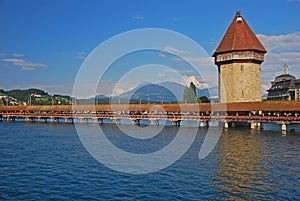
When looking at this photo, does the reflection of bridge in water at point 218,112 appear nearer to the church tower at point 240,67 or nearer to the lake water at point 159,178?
the church tower at point 240,67

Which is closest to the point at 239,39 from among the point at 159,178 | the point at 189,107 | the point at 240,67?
the point at 240,67

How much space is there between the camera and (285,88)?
65.1 m

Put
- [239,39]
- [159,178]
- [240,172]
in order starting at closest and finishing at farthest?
[159,178] < [240,172] < [239,39]

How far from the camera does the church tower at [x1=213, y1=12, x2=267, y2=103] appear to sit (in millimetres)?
41781

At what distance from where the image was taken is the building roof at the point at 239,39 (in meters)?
42.1

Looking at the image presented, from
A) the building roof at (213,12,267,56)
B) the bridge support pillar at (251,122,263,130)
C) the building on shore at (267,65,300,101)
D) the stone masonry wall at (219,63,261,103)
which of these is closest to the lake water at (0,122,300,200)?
the bridge support pillar at (251,122,263,130)

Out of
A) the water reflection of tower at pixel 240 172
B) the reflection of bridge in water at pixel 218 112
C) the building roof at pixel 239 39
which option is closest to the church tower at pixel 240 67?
the building roof at pixel 239 39

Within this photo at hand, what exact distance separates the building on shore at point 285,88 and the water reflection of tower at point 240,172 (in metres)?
45.0

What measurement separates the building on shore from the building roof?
22.8 metres

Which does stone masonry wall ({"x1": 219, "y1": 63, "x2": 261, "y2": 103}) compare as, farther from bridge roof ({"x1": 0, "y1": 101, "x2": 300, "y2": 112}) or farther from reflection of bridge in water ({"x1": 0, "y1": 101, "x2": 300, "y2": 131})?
bridge roof ({"x1": 0, "y1": 101, "x2": 300, "y2": 112})

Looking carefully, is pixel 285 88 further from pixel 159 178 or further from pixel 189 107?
pixel 159 178

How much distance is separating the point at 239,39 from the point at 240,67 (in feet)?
12.6

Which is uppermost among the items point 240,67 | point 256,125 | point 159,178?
point 240,67

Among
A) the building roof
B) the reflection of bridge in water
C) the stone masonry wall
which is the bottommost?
the reflection of bridge in water
